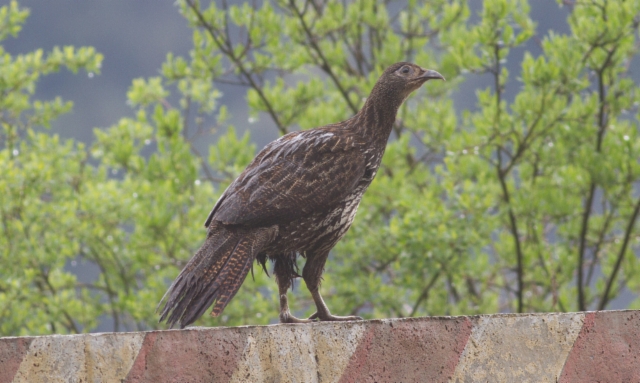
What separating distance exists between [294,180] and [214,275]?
2.48 ft

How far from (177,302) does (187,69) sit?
6.72 meters

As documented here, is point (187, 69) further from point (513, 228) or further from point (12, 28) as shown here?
point (513, 228)

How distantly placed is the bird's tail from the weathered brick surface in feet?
1.47

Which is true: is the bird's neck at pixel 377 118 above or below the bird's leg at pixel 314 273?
above

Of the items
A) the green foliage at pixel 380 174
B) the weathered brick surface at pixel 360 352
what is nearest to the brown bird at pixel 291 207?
the weathered brick surface at pixel 360 352

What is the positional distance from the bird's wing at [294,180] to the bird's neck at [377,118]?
0.46 ft

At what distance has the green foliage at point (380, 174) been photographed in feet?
30.6

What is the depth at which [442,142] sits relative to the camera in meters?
10.9

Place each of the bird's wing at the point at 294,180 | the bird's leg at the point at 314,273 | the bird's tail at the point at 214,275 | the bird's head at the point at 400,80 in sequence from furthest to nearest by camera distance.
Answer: the bird's head at the point at 400,80
the bird's leg at the point at 314,273
the bird's wing at the point at 294,180
the bird's tail at the point at 214,275

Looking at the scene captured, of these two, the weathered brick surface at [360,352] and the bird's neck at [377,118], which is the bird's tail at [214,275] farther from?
the bird's neck at [377,118]

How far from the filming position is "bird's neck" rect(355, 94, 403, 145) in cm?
530

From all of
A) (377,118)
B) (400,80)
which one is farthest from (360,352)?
(400,80)

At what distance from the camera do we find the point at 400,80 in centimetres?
538

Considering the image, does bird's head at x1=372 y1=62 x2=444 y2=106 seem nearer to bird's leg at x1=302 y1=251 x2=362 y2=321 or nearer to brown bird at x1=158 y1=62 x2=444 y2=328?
brown bird at x1=158 y1=62 x2=444 y2=328
